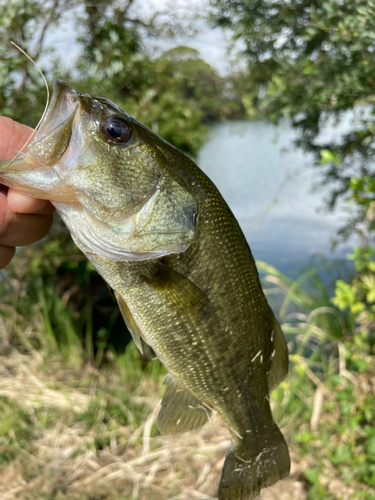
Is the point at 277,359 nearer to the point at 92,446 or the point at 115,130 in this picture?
the point at 115,130

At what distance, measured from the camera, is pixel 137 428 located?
272 centimetres

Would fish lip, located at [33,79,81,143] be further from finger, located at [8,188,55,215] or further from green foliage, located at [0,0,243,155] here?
green foliage, located at [0,0,243,155]

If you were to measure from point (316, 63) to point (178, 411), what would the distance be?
8.56 feet

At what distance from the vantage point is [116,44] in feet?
12.6

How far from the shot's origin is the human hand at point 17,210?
100cm

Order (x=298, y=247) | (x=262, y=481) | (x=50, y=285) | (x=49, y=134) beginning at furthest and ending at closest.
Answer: (x=298, y=247) < (x=50, y=285) < (x=262, y=481) < (x=49, y=134)

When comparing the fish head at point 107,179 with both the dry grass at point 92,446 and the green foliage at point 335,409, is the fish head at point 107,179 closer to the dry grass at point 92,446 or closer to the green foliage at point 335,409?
the dry grass at point 92,446

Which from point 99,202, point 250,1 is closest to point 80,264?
point 250,1

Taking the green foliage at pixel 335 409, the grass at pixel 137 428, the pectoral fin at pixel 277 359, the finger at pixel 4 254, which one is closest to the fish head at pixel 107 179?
the finger at pixel 4 254

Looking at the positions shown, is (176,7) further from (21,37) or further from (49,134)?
(49,134)

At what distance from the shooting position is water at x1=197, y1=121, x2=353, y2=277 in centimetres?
498

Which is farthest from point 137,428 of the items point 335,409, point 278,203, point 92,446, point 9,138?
point 278,203

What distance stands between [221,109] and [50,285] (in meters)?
10.9

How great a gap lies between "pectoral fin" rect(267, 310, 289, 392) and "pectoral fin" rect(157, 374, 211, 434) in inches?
9.8
